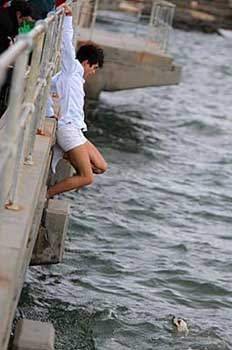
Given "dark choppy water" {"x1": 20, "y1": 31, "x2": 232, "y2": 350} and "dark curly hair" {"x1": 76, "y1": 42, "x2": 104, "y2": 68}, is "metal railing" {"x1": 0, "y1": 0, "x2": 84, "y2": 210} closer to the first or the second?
"dark curly hair" {"x1": 76, "y1": 42, "x2": 104, "y2": 68}

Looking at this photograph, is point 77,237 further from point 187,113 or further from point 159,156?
point 187,113

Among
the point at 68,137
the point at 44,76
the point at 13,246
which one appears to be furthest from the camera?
the point at 68,137

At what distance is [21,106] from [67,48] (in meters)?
3.60

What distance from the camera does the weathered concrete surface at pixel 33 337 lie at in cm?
550

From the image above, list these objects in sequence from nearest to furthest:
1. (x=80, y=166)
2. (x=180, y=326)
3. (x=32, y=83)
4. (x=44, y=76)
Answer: (x=32, y=83), (x=44, y=76), (x=180, y=326), (x=80, y=166)

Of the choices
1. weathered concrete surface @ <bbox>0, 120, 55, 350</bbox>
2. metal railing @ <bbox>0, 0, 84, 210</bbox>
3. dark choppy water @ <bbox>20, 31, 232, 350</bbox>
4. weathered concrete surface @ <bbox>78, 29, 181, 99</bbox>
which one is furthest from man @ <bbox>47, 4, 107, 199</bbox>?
weathered concrete surface @ <bbox>78, 29, 181, 99</bbox>

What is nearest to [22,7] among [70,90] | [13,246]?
[70,90]

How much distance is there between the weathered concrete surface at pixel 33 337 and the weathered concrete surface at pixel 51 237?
324 cm

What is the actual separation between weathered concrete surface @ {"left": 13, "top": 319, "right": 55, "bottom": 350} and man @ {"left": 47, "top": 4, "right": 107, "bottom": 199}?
320cm

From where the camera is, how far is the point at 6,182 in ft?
17.5

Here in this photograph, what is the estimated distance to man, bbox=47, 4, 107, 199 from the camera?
28.6ft

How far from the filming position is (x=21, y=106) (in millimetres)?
5562

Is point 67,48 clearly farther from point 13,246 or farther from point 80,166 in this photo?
point 13,246

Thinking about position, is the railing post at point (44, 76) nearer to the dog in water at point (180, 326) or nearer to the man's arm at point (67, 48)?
the man's arm at point (67, 48)
